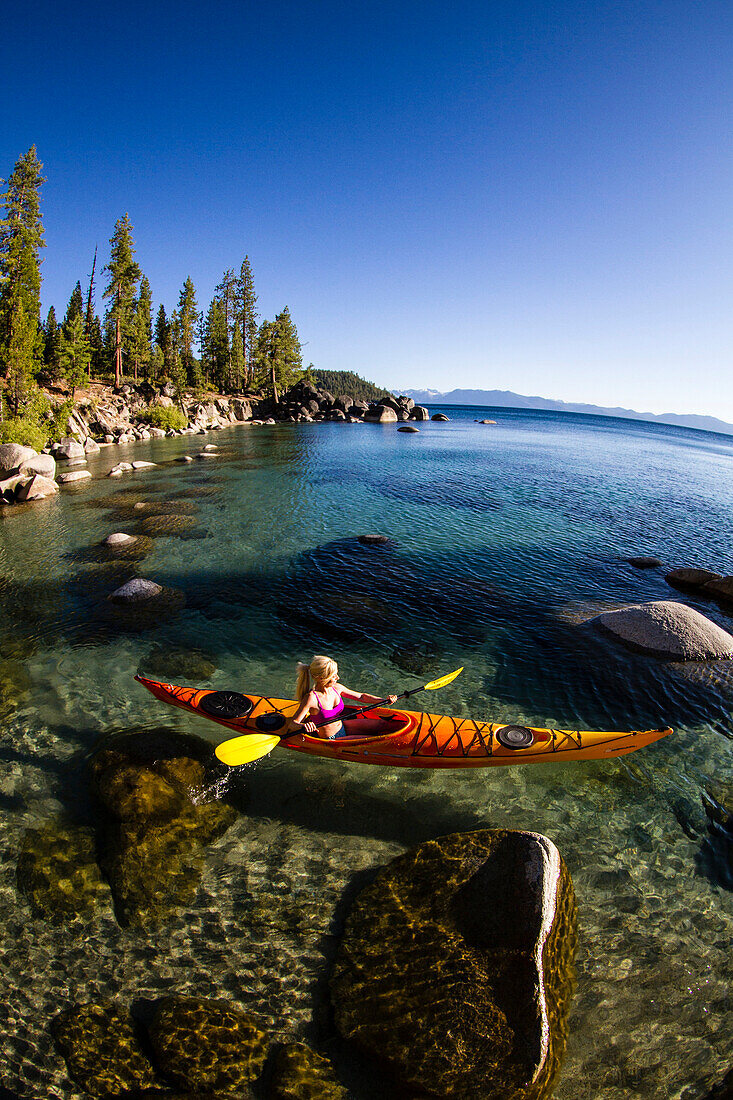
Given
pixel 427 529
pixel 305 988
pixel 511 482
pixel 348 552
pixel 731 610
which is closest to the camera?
pixel 305 988

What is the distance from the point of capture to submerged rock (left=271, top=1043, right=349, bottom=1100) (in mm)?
4652

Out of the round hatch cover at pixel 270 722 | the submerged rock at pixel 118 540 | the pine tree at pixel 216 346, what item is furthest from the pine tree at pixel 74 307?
the round hatch cover at pixel 270 722

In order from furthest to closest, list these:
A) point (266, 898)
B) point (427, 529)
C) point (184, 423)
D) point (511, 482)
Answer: point (184, 423), point (511, 482), point (427, 529), point (266, 898)

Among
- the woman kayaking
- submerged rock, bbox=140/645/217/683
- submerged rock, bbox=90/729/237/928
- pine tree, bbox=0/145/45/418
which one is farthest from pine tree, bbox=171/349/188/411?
the woman kayaking

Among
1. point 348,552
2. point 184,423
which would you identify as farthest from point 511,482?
point 184,423

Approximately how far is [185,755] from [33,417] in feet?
133

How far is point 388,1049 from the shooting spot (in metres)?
4.88

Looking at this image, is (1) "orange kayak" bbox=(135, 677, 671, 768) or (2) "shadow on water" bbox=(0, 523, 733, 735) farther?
(2) "shadow on water" bbox=(0, 523, 733, 735)

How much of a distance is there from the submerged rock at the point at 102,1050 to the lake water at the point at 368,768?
0.14m

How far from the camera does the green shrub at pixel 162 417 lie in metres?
60.1

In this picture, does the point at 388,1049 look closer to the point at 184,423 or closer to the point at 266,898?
the point at 266,898

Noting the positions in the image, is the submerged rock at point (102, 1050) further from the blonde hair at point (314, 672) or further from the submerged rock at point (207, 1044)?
the blonde hair at point (314, 672)

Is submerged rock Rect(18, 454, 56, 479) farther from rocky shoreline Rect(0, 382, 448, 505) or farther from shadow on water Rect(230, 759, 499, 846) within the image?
shadow on water Rect(230, 759, 499, 846)

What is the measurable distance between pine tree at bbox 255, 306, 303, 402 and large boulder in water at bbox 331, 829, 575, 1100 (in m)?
90.8
